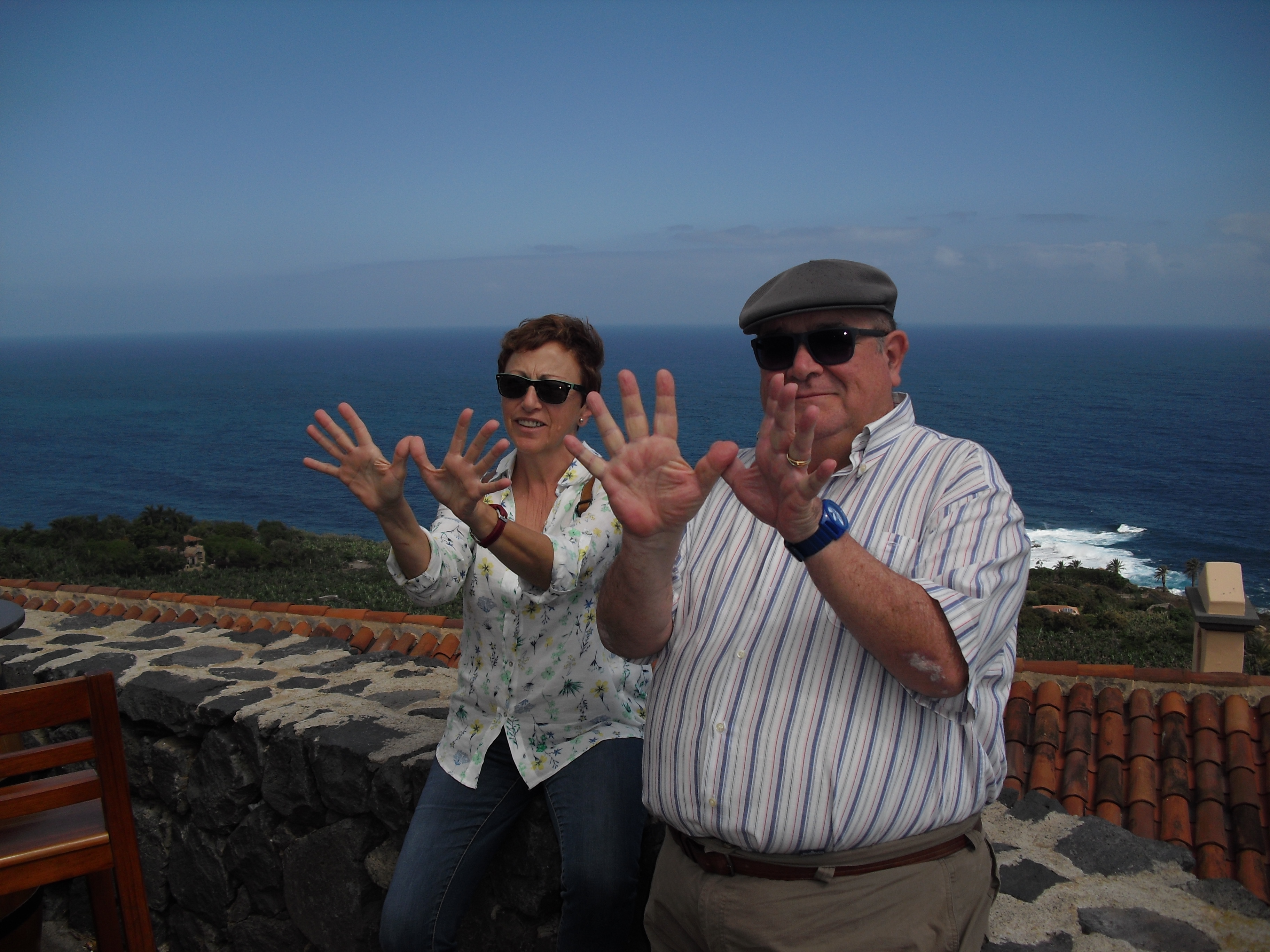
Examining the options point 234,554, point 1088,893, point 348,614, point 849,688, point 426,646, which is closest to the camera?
point 849,688

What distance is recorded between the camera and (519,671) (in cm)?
247

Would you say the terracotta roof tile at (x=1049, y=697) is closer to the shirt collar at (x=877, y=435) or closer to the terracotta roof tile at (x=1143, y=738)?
the terracotta roof tile at (x=1143, y=738)

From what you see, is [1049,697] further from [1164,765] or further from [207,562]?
[207,562]

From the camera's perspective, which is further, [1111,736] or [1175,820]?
[1111,736]

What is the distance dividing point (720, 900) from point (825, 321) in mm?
1304

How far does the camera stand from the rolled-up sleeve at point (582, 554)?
92.6 inches

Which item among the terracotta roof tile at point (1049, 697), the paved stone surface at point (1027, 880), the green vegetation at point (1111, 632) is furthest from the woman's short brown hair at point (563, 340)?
the terracotta roof tile at point (1049, 697)

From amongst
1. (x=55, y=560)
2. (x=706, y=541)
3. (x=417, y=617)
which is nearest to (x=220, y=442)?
(x=55, y=560)

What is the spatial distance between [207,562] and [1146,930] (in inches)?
826

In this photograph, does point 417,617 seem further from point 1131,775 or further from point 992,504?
point 992,504

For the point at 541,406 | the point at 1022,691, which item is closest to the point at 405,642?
the point at 1022,691

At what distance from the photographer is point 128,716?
3.53m

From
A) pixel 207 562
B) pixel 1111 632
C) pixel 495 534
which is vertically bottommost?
pixel 1111 632

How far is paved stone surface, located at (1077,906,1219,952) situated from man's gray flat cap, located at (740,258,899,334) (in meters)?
1.49
